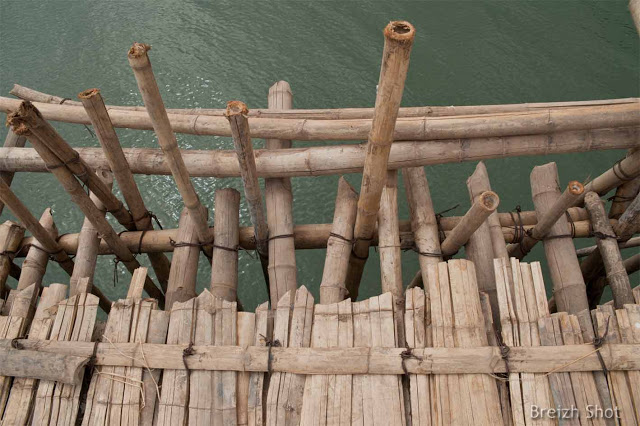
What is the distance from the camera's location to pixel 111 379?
317 cm

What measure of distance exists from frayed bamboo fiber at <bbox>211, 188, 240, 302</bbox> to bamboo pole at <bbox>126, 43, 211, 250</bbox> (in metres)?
0.13

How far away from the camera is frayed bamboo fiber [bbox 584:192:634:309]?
3.93 metres

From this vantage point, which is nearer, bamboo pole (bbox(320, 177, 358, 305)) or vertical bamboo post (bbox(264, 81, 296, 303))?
bamboo pole (bbox(320, 177, 358, 305))

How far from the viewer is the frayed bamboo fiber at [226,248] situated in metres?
3.96

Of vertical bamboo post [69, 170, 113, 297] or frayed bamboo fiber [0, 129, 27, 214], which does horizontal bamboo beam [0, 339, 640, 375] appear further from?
frayed bamboo fiber [0, 129, 27, 214]

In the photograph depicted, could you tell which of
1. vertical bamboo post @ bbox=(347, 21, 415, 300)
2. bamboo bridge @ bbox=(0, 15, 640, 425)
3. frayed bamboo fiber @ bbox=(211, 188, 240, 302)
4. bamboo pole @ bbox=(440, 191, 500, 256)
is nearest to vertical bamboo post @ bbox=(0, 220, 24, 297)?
bamboo bridge @ bbox=(0, 15, 640, 425)

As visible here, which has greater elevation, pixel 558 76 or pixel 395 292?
pixel 558 76

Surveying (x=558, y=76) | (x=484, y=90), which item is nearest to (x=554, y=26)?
(x=558, y=76)

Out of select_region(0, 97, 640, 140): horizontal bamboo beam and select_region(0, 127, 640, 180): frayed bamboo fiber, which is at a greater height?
select_region(0, 97, 640, 140): horizontal bamboo beam

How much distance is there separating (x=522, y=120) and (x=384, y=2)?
259 inches

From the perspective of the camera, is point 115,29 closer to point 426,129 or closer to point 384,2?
point 384,2

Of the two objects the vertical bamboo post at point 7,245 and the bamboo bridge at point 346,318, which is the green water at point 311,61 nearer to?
the vertical bamboo post at point 7,245

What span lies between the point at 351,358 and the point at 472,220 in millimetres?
1205

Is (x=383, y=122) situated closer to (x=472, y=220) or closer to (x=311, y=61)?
(x=472, y=220)
